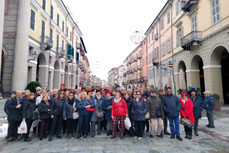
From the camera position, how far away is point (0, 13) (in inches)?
473

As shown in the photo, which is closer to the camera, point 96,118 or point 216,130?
point 96,118

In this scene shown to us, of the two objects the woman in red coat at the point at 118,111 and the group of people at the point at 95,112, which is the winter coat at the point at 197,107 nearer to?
the group of people at the point at 95,112

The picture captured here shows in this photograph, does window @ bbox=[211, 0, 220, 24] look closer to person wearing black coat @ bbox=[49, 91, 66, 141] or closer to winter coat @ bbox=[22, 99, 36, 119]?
person wearing black coat @ bbox=[49, 91, 66, 141]

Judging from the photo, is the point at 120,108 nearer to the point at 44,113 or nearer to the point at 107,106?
the point at 107,106

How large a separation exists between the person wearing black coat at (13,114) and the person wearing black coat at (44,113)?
749 mm

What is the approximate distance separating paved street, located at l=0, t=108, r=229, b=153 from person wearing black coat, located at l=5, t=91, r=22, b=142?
1.20 ft

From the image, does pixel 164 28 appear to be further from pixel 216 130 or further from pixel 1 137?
pixel 1 137

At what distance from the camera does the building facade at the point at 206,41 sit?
1331 cm

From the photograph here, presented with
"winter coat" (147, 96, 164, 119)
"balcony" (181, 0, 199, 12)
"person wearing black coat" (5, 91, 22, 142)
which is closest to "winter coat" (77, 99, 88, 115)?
"person wearing black coat" (5, 91, 22, 142)

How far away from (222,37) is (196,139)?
11209 millimetres

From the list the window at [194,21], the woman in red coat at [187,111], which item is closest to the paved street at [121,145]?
the woman in red coat at [187,111]

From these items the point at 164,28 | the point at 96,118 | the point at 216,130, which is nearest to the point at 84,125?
the point at 96,118

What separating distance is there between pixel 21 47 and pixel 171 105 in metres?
14.6

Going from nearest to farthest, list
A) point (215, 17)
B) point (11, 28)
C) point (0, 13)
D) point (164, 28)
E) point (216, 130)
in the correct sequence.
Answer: point (216, 130) → point (0, 13) → point (215, 17) → point (11, 28) → point (164, 28)
